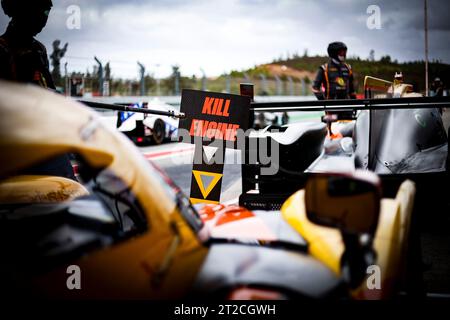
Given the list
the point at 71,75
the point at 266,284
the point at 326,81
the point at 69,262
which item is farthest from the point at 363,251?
the point at 71,75

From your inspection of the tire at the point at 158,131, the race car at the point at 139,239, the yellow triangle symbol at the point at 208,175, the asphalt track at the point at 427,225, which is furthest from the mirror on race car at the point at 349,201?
the tire at the point at 158,131

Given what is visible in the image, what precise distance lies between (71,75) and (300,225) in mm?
19147

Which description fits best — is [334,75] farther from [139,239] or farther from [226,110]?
[139,239]

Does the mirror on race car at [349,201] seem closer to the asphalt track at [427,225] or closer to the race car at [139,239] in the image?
the race car at [139,239]

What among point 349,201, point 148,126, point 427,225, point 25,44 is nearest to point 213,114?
point 25,44

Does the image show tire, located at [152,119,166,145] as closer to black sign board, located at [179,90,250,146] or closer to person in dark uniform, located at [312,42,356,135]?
person in dark uniform, located at [312,42,356,135]

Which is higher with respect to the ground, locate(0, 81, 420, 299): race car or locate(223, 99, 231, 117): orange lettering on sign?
locate(223, 99, 231, 117): orange lettering on sign

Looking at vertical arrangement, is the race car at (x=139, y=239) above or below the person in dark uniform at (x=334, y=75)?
below

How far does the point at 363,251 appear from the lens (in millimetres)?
1890

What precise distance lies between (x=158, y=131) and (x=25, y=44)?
13305mm

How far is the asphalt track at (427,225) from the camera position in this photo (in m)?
4.19

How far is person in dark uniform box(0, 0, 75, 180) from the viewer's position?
3514 millimetres

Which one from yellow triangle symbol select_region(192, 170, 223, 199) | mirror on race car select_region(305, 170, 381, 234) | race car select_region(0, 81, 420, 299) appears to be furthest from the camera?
yellow triangle symbol select_region(192, 170, 223, 199)

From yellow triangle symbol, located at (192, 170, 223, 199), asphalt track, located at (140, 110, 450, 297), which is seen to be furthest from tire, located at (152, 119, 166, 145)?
yellow triangle symbol, located at (192, 170, 223, 199)
